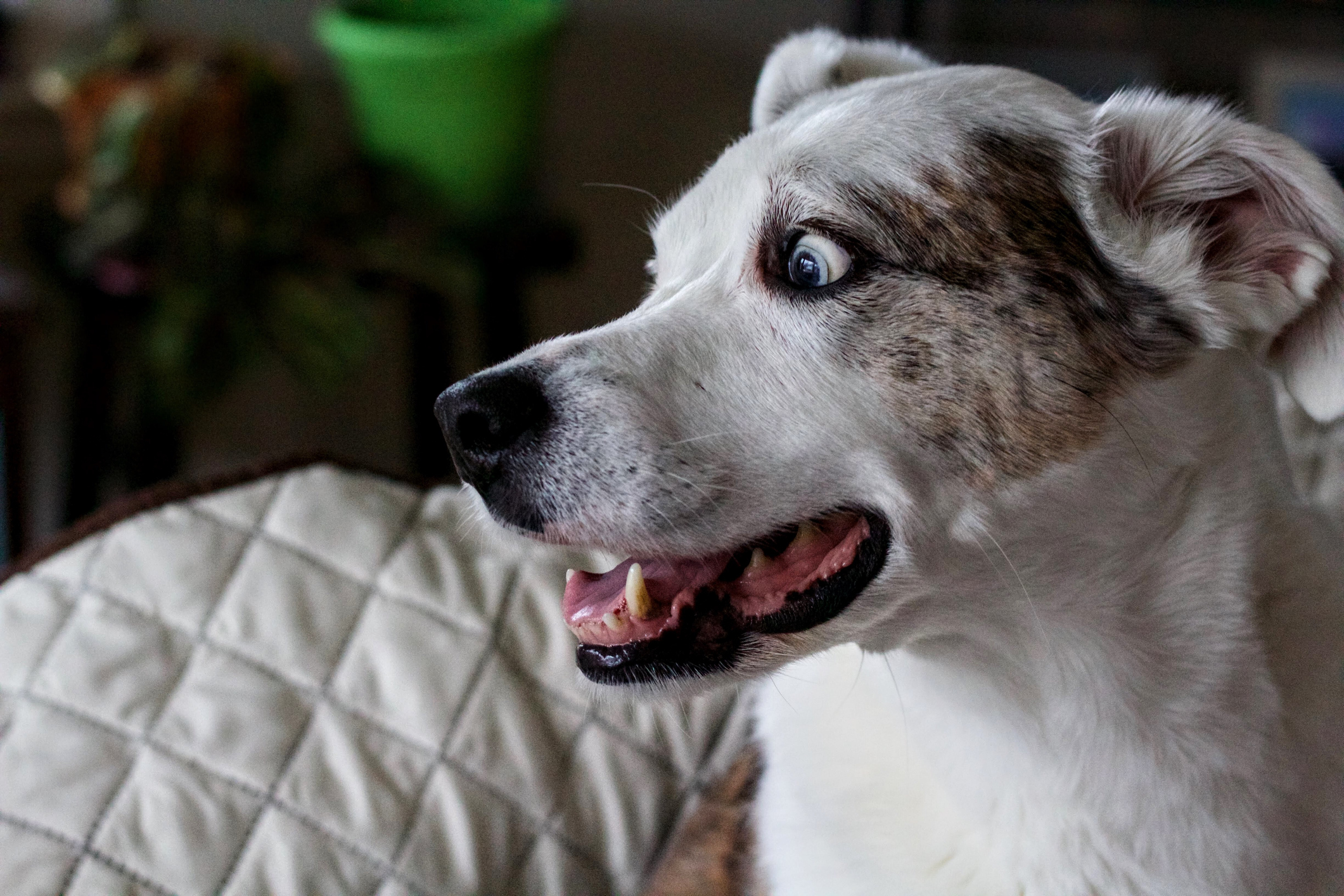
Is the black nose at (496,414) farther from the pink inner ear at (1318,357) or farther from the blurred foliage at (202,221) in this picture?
the blurred foliage at (202,221)

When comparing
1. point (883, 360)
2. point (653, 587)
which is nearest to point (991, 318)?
point (883, 360)

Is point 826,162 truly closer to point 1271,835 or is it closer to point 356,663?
point 1271,835

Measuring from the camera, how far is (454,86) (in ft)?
8.63

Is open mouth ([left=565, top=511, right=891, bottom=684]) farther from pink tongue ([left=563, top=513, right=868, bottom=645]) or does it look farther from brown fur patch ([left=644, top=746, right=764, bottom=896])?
brown fur patch ([left=644, top=746, right=764, bottom=896])

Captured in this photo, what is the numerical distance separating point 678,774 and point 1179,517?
0.71 m

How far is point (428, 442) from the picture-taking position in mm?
2969

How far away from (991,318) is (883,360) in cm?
9

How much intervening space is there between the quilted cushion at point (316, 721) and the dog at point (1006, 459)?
35 cm

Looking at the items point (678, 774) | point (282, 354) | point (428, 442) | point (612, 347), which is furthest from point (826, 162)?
point (428, 442)

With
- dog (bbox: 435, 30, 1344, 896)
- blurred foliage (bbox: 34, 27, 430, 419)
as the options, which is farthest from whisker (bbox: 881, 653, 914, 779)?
blurred foliage (bbox: 34, 27, 430, 419)

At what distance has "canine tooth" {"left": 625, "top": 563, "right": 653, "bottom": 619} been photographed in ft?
3.32

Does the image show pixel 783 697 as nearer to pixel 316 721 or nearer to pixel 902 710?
pixel 902 710

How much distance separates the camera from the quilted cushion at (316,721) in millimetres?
1330

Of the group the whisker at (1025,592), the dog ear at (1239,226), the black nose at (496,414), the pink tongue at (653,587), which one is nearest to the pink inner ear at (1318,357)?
the dog ear at (1239,226)
